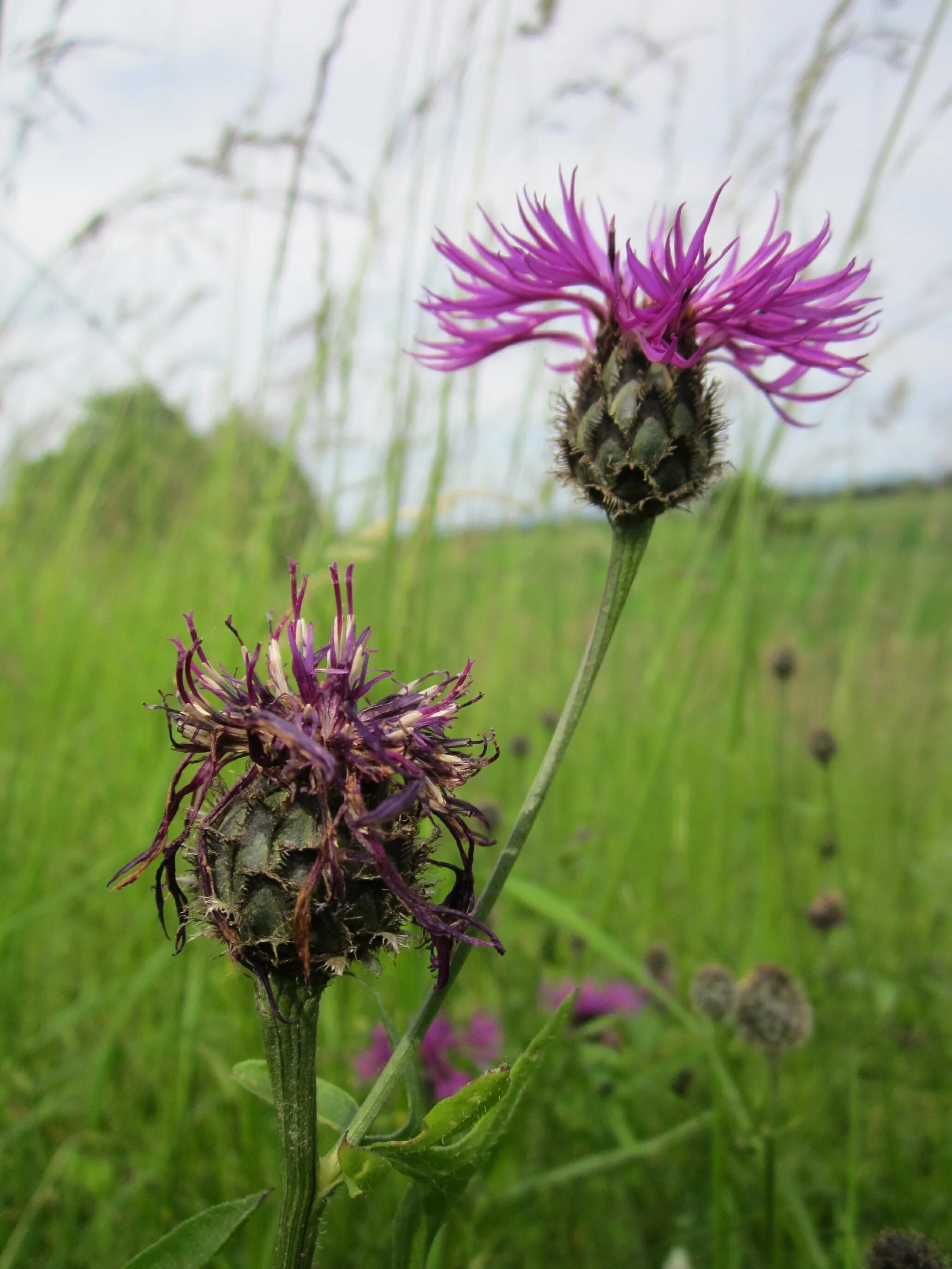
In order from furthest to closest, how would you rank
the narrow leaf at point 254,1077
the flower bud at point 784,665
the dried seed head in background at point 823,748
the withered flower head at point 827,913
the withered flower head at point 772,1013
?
the flower bud at point 784,665 < the dried seed head in background at point 823,748 < the withered flower head at point 827,913 < the withered flower head at point 772,1013 < the narrow leaf at point 254,1077

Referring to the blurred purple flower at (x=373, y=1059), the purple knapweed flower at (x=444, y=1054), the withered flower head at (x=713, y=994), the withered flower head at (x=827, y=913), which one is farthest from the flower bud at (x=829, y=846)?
the blurred purple flower at (x=373, y=1059)

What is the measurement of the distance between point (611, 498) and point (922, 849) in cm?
309

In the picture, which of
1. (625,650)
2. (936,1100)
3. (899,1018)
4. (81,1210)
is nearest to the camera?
(81,1210)

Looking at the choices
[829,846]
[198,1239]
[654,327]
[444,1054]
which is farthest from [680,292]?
[829,846]

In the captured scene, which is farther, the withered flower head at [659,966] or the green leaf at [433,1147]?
the withered flower head at [659,966]

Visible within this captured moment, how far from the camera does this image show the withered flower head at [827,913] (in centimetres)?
200

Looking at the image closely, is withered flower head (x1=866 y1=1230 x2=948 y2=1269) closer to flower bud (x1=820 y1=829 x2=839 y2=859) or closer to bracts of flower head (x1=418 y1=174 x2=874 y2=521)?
bracts of flower head (x1=418 y1=174 x2=874 y2=521)

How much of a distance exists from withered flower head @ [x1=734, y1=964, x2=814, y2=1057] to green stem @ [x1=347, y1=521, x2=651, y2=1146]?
2.46 feet

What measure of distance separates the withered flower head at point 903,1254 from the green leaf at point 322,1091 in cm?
55

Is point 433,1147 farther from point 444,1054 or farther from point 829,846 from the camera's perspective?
point 829,846

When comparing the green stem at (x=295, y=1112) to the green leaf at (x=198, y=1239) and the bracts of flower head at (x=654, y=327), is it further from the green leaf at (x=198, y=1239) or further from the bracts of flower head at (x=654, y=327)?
the bracts of flower head at (x=654, y=327)

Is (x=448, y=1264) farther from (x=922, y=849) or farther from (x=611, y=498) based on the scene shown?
(x=922, y=849)

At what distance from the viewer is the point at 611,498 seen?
0.89m

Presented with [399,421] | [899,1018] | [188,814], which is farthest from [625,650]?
[188,814]
